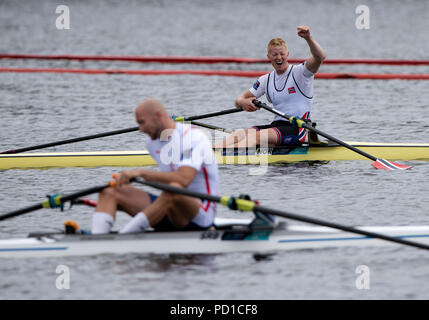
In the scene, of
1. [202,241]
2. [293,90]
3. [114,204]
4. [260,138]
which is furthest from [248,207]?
[293,90]

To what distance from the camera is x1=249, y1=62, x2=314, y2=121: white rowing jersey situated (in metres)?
12.5

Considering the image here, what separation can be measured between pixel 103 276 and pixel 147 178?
3.41ft

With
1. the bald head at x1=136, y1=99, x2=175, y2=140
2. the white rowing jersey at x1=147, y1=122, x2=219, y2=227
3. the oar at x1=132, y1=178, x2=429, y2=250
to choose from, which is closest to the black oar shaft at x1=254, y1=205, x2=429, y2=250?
the oar at x1=132, y1=178, x2=429, y2=250

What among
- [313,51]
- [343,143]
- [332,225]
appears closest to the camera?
[332,225]

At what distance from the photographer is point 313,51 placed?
472 inches

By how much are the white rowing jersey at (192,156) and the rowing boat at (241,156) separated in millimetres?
4045

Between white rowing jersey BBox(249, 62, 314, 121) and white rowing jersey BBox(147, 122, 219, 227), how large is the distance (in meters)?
4.05

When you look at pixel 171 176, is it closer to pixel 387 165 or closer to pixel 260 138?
pixel 260 138

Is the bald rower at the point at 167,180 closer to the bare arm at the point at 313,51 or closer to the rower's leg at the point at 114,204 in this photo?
the rower's leg at the point at 114,204

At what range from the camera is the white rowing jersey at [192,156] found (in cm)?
852

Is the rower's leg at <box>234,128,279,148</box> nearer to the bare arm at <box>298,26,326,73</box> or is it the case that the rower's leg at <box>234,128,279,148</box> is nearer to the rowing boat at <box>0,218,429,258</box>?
the bare arm at <box>298,26,326,73</box>

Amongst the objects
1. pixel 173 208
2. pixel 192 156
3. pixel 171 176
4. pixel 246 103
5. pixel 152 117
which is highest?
pixel 152 117

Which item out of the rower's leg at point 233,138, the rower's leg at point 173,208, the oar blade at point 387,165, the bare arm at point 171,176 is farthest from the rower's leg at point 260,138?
the bare arm at point 171,176

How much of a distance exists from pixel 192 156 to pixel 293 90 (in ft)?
14.3
